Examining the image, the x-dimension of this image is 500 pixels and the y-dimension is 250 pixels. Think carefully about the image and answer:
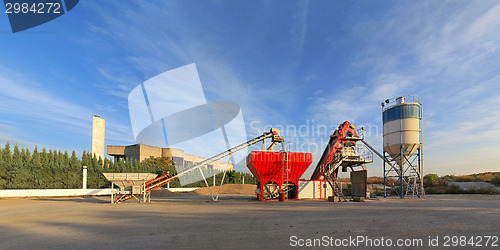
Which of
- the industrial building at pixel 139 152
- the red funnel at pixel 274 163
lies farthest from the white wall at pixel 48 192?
the industrial building at pixel 139 152

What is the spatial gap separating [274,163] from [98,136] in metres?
38.3

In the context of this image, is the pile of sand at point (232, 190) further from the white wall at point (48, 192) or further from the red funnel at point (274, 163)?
the red funnel at point (274, 163)

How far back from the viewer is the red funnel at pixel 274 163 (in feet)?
79.2

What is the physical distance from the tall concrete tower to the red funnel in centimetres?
3530

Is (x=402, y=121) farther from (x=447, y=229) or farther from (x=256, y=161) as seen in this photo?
(x=447, y=229)

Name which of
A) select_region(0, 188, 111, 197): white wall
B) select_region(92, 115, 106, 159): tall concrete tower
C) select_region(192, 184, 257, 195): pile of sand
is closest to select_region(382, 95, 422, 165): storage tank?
select_region(192, 184, 257, 195): pile of sand

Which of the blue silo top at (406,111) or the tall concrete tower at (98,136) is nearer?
the blue silo top at (406,111)

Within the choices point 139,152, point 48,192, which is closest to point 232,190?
point 48,192

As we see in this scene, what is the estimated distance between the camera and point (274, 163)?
24.5 metres

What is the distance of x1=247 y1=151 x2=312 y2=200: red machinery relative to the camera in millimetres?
24266

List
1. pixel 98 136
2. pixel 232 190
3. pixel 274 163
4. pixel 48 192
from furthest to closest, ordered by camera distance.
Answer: pixel 98 136
pixel 232 190
pixel 48 192
pixel 274 163

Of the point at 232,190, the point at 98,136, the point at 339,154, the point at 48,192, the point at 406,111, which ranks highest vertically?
the point at 406,111

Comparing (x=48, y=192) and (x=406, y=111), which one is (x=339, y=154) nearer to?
(x=406, y=111)

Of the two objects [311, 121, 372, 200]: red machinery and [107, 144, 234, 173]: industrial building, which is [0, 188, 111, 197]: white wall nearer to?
[107, 144, 234, 173]: industrial building
